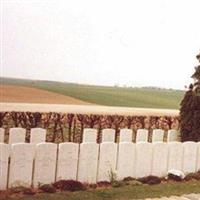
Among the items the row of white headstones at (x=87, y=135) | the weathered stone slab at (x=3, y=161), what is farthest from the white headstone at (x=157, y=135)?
the weathered stone slab at (x=3, y=161)

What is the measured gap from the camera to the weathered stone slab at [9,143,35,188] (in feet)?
31.3

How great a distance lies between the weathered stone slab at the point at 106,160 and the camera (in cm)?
1080

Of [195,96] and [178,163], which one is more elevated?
[195,96]

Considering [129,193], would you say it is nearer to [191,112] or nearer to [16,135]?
[16,135]

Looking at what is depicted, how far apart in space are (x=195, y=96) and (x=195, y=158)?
8.77 feet

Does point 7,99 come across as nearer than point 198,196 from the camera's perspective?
No

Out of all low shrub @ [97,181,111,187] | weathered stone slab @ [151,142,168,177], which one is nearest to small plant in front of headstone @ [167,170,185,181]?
weathered stone slab @ [151,142,168,177]

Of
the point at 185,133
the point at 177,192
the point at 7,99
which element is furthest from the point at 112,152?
the point at 7,99

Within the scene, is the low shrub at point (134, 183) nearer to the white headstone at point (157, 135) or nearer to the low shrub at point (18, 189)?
the low shrub at point (18, 189)

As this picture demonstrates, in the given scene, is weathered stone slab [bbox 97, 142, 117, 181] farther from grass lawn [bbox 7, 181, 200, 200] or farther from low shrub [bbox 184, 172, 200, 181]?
low shrub [bbox 184, 172, 200, 181]

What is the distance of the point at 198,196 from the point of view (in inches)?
383

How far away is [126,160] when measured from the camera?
36.8ft

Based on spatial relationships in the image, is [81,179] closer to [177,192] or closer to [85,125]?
[177,192]

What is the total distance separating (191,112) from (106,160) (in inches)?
185
